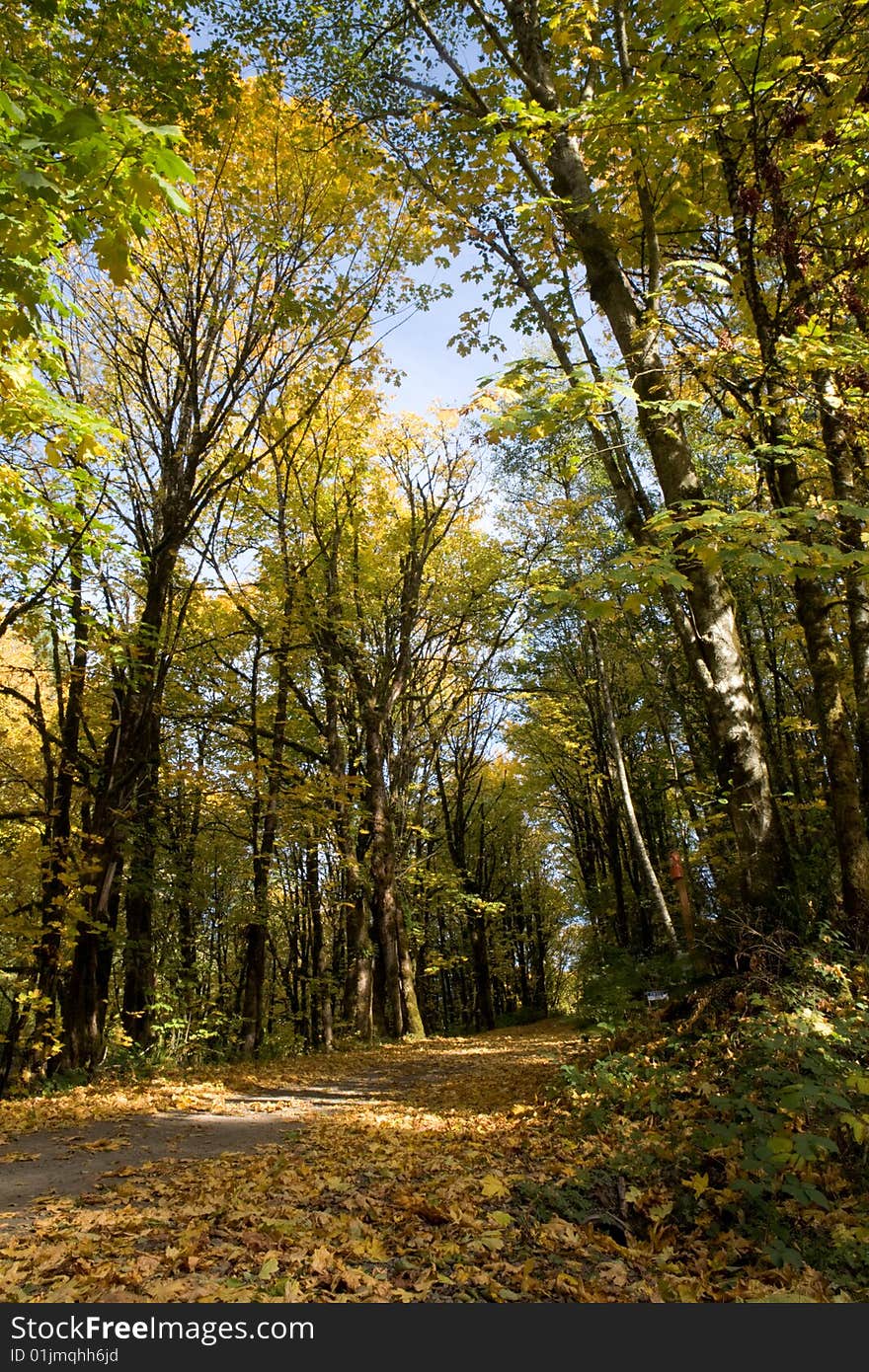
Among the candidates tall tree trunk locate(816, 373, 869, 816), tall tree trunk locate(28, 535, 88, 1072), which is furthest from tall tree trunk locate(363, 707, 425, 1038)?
tall tree trunk locate(816, 373, 869, 816)

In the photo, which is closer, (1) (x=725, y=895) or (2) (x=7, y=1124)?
(2) (x=7, y=1124)

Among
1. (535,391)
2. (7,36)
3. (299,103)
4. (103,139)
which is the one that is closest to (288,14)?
(299,103)

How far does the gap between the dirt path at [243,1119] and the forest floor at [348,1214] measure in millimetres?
30

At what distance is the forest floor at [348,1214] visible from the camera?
8.88 ft

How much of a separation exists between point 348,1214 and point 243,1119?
10.5 feet

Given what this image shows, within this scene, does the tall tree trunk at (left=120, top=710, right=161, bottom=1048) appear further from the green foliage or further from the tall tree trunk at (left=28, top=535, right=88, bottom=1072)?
the green foliage

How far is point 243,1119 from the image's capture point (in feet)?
20.2

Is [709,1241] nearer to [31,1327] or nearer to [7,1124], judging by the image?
[31,1327]

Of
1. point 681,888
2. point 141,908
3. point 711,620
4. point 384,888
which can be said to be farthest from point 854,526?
point 141,908

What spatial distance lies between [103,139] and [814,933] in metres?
6.31

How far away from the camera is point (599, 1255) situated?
310cm

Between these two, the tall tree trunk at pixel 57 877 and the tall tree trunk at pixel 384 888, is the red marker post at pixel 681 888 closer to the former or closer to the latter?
the tall tree trunk at pixel 384 888

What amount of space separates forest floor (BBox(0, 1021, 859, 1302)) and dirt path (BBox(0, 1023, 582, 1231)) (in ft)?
0.10

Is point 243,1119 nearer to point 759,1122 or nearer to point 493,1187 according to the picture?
point 493,1187
